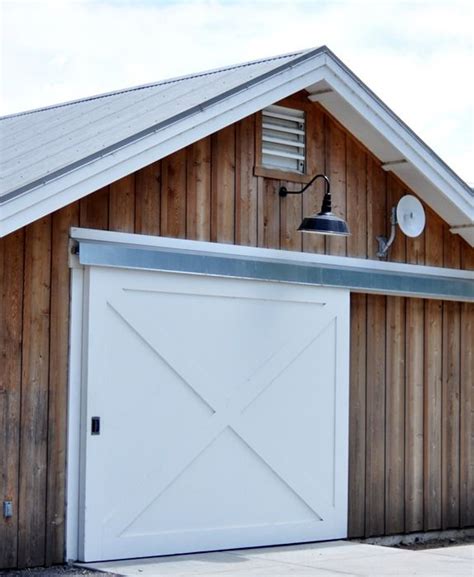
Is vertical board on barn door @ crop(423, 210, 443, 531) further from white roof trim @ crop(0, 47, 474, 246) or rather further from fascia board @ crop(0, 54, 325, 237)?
fascia board @ crop(0, 54, 325, 237)

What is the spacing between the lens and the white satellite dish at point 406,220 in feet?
36.6

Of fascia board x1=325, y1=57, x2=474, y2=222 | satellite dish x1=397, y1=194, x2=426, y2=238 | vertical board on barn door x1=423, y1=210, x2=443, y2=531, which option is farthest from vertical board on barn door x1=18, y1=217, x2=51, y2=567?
vertical board on barn door x1=423, y1=210, x2=443, y2=531

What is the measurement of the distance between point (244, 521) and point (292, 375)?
129cm

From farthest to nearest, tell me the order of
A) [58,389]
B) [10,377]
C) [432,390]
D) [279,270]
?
[432,390], [279,270], [58,389], [10,377]

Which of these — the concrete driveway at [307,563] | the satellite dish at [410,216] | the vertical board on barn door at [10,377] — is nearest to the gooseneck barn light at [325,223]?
the satellite dish at [410,216]

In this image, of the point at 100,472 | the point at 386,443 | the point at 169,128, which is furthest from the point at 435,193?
the point at 100,472

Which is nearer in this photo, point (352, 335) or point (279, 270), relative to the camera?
point (279, 270)

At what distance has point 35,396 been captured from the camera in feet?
28.4

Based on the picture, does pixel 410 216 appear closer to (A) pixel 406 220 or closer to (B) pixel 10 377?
(A) pixel 406 220

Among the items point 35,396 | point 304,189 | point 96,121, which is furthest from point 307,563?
point 96,121

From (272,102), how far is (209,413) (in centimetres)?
251

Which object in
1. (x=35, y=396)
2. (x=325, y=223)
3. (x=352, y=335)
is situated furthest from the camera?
(x=352, y=335)

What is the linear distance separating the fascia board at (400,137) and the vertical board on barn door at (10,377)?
3.22m

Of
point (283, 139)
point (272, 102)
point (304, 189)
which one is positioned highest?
point (272, 102)
